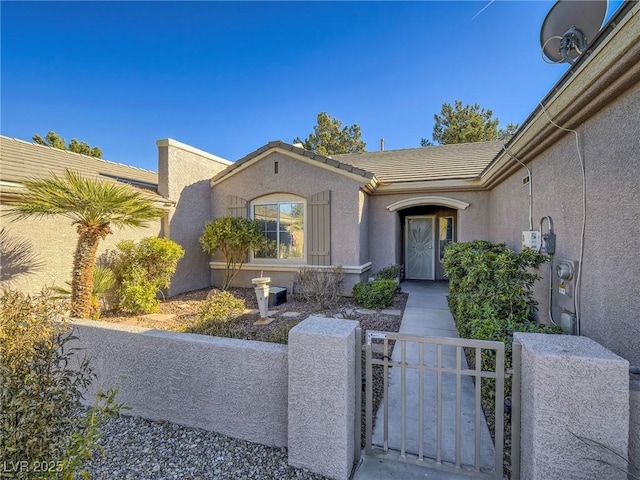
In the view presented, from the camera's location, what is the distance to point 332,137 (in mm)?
34281

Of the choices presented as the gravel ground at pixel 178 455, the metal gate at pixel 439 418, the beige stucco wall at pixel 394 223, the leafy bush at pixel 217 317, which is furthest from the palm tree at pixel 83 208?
the beige stucco wall at pixel 394 223

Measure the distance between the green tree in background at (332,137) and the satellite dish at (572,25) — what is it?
29.2m

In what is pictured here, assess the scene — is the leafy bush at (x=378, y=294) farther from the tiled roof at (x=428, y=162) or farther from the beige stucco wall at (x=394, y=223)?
the tiled roof at (x=428, y=162)

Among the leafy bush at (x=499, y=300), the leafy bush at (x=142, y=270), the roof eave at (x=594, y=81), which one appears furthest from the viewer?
the leafy bush at (x=142, y=270)

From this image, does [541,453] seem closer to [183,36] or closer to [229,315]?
[229,315]

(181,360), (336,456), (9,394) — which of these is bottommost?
(336,456)

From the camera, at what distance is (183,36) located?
877 centimetres

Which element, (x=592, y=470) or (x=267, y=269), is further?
(x=267, y=269)

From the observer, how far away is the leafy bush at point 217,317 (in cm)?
540

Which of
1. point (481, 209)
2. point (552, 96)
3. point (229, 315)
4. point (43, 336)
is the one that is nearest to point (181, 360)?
point (43, 336)

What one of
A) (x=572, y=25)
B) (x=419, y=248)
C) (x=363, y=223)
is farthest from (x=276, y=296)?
(x=572, y=25)

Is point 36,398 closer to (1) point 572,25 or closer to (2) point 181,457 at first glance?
(2) point 181,457

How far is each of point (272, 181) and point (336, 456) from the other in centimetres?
902

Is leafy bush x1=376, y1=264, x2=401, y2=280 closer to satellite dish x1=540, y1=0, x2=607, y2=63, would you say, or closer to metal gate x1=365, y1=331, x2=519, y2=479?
metal gate x1=365, y1=331, x2=519, y2=479
